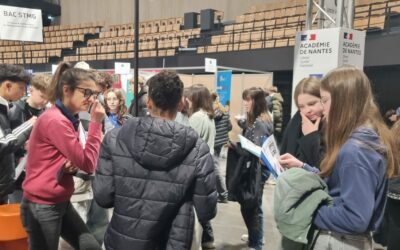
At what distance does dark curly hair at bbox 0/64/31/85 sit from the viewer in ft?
7.54

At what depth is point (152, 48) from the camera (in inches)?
603

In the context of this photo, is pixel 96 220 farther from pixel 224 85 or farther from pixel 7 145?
pixel 224 85

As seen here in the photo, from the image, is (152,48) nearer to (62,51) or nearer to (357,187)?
(62,51)

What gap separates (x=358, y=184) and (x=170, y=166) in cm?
71

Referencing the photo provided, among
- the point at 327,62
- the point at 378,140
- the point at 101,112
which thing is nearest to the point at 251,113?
the point at 327,62

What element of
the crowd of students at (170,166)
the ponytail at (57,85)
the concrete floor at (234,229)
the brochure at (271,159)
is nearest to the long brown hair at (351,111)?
the crowd of students at (170,166)

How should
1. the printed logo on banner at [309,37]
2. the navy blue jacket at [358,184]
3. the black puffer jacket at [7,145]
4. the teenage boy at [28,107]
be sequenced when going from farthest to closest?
the printed logo on banner at [309,37]
the teenage boy at [28,107]
the black puffer jacket at [7,145]
the navy blue jacket at [358,184]

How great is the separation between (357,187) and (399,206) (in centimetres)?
→ 133

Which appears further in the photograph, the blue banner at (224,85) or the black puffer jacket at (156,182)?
the blue banner at (224,85)

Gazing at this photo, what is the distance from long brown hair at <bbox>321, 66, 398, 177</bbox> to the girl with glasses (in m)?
1.12

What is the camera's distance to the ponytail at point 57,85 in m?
1.95

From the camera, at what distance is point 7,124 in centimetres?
236

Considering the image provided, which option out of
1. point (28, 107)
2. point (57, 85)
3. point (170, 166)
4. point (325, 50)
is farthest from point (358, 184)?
point (325, 50)

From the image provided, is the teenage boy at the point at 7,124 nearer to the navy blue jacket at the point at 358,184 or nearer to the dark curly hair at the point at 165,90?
the dark curly hair at the point at 165,90
